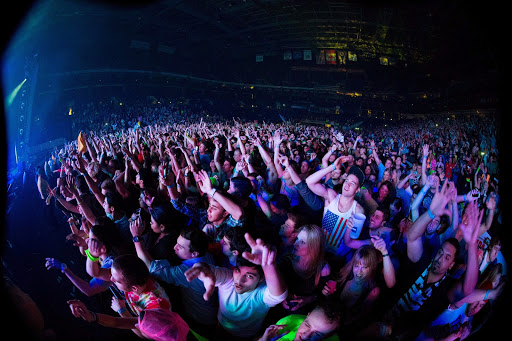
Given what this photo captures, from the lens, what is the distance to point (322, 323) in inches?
70.0

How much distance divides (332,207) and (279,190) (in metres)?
1.22

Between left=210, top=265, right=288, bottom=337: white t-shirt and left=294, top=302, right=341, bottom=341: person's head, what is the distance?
293 millimetres

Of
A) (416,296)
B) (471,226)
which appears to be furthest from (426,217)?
(416,296)

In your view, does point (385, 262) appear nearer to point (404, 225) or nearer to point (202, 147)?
point (404, 225)

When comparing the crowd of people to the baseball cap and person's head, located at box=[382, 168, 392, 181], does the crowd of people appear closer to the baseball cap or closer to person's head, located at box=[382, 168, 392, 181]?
the baseball cap

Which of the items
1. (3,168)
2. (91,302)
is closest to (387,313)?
(91,302)

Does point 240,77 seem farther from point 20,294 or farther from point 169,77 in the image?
point 20,294

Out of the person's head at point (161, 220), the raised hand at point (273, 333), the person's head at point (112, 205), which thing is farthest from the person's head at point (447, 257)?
the person's head at point (112, 205)

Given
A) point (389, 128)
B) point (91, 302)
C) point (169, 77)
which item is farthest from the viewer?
point (389, 128)

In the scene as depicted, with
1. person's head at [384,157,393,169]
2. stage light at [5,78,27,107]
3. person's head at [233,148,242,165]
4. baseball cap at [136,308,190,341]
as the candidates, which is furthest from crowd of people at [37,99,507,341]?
person's head at [233,148,242,165]

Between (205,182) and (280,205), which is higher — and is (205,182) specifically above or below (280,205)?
above

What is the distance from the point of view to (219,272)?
2084 mm

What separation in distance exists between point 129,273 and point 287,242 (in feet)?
5.45

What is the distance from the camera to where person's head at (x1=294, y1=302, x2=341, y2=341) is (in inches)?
70.0
